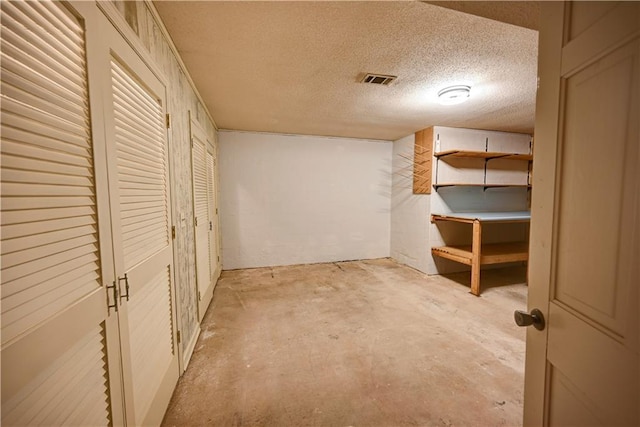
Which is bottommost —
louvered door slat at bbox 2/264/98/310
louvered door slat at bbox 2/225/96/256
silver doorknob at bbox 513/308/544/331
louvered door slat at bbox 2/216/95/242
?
silver doorknob at bbox 513/308/544/331

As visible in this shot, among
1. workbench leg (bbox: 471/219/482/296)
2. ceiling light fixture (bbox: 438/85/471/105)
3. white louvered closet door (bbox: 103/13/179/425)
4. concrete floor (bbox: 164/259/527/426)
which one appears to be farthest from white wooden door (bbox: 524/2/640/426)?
workbench leg (bbox: 471/219/482/296)

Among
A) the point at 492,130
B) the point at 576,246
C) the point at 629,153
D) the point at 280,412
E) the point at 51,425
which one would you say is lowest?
the point at 280,412

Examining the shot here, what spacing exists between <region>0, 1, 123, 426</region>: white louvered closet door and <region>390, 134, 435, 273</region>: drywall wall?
3897 millimetres

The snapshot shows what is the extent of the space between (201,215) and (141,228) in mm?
1469

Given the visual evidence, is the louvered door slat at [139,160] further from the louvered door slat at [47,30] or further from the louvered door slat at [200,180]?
the louvered door slat at [200,180]

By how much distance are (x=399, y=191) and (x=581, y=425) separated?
4.14 m

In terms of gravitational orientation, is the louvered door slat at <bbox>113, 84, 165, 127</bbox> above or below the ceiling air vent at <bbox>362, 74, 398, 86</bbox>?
below

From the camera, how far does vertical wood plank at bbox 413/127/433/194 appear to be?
3807 mm

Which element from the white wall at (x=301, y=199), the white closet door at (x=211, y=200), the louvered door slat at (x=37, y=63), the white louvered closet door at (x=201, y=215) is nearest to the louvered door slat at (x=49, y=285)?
the louvered door slat at (x=37, y=63)

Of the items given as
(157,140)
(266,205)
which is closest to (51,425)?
(157,140)

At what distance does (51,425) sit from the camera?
2.16 feet

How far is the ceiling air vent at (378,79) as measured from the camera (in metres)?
2.08

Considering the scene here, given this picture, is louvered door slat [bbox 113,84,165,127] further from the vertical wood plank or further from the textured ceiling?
the vertical wood plank

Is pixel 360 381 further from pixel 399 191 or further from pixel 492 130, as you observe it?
pixel 492 130
